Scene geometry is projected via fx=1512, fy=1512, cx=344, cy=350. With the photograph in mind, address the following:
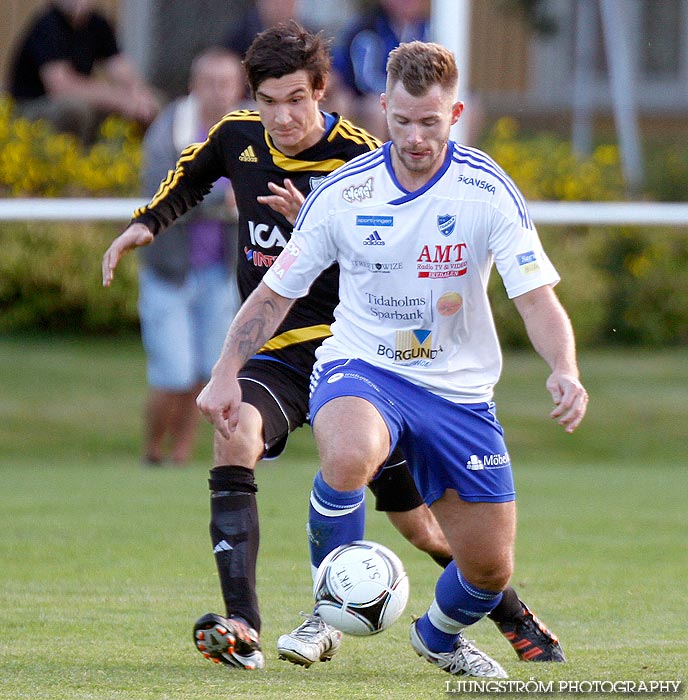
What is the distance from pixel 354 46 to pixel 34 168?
3.29m

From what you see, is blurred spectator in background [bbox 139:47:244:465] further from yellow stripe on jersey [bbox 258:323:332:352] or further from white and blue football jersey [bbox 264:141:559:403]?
white and blue football jersey [bbox 264:141:559:403]

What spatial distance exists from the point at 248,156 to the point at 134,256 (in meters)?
7.60

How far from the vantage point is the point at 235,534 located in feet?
17.3

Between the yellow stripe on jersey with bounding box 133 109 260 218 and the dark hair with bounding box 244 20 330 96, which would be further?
the yellow stripe on jersey with bounding box 133 109 260 218

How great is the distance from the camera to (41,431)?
12023 mm

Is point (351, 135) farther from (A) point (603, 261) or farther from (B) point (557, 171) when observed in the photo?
(A) point (603, 261)

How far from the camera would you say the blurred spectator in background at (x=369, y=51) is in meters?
12.3

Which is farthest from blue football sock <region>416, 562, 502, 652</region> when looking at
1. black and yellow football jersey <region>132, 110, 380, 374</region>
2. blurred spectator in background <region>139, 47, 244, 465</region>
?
blurred spectator in background <region>139, 47, 244, 465</region>

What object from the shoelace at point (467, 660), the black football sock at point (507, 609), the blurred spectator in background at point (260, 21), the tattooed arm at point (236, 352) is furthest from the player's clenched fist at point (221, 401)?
the blurred spectator in background at point (260, 21)

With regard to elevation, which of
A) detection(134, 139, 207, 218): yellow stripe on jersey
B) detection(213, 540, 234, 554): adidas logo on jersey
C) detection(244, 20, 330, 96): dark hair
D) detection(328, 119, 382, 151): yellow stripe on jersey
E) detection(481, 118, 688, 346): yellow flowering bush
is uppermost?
detection(244, 20, 330, 96): dark hair

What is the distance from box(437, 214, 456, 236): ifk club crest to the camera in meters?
4.95

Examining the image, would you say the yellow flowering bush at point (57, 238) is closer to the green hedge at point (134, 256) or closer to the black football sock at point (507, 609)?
the green hedge at point (134, 256)

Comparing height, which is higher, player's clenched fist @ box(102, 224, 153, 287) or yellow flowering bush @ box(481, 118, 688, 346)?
player's clenched fist @ box(102, 224, 153, 287)

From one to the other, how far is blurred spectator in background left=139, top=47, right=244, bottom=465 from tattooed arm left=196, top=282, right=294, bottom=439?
5.56 m
